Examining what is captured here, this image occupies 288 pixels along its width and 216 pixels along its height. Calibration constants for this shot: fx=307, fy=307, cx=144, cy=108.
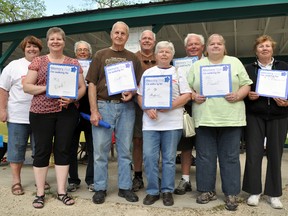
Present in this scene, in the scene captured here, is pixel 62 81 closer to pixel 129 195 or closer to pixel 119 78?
pixel 119 78

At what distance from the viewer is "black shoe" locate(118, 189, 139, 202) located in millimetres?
3375

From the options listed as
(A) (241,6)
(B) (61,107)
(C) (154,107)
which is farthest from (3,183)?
(A) (241,6)

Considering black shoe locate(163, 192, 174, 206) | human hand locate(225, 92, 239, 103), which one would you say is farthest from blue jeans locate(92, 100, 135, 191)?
human hand locate(225, 92, 239, 103)

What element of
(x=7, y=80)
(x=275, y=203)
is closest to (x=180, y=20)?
(x=7, y=80)

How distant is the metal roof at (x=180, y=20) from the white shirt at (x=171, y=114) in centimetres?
263

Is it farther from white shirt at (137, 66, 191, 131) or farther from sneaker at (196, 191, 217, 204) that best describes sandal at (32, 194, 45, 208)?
sneaker at (196, 191, 217, 204)

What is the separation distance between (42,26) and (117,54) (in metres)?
3.93

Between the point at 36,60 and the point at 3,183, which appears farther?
the point at 3,183

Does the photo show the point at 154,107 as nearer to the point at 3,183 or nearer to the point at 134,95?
the point at 134,95

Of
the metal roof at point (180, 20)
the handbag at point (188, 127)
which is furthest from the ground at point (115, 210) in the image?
the metal roof at point (180, 20)

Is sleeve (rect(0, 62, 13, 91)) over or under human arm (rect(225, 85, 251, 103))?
over

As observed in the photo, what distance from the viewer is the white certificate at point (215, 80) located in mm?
3129

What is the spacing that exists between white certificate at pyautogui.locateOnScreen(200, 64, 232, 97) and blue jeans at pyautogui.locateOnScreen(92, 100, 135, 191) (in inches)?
32.9

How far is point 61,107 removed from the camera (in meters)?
3.25
